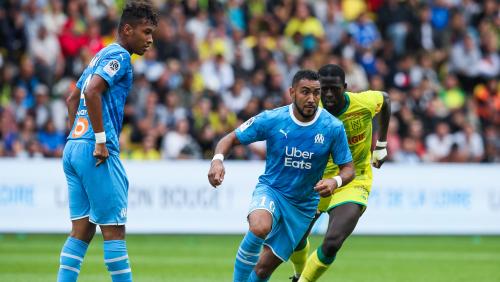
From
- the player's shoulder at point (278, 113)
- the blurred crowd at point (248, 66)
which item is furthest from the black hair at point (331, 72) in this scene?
the blurred crowd at point (248, 66)

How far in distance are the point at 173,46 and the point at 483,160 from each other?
7.01 m

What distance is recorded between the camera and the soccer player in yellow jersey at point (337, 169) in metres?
10.5

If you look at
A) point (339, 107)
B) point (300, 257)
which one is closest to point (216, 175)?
point (339, 107)

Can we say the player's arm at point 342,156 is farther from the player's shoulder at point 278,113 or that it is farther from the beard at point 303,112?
the player's shoulder at point 278,113

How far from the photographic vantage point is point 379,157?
11602 mm

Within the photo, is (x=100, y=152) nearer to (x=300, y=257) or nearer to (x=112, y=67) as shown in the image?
(x=112, y=67)

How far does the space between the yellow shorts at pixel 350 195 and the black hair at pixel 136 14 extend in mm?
3199

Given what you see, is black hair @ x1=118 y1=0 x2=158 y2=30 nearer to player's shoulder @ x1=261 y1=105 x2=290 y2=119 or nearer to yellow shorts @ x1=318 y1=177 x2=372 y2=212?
player's shoulder @ x1=261 y1=105 x2=290 y2=119

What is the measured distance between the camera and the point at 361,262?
15.4 meters

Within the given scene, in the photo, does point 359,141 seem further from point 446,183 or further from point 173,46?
point 173,46

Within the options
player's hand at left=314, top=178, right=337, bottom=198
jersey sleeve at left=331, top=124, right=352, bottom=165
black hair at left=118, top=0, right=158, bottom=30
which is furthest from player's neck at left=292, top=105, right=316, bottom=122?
black hair at left=118, top=0, right=158, bottom=30

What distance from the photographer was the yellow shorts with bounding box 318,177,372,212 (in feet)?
36.1

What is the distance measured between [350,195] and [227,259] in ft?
16.0

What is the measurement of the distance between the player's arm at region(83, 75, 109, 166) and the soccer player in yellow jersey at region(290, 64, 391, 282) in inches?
115
